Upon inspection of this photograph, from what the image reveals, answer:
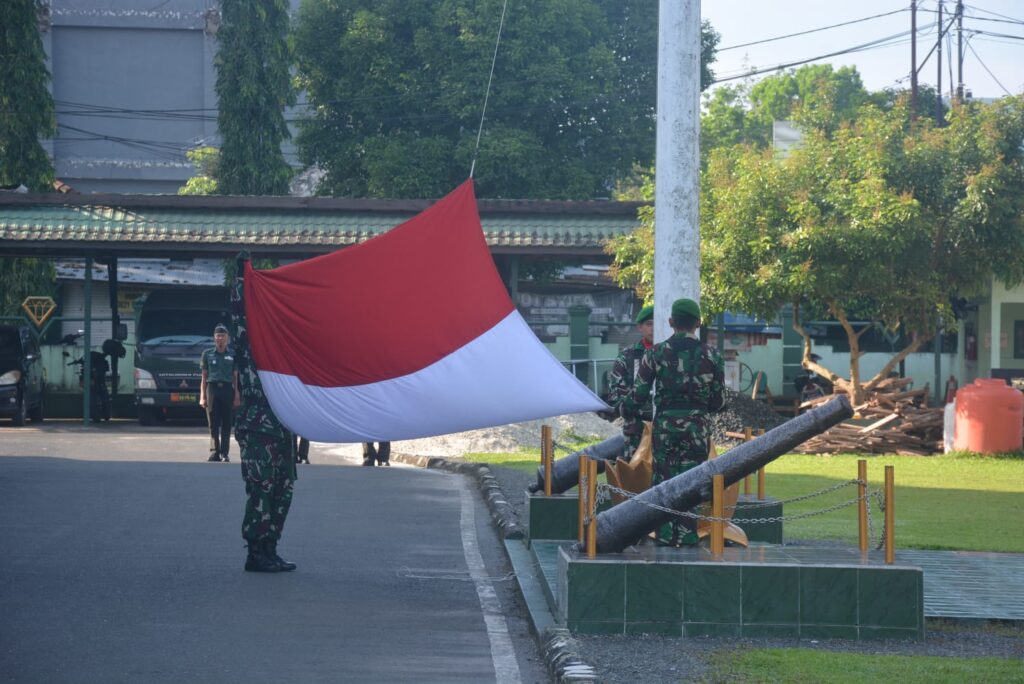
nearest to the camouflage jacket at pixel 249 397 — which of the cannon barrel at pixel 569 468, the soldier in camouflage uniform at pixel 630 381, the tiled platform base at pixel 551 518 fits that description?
the tiled platform base at pixel 551 518

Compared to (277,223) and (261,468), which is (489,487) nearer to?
(261,468)

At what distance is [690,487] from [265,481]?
348 cm

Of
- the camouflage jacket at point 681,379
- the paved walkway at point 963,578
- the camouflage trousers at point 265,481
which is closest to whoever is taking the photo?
the paved walkway at point 963,578

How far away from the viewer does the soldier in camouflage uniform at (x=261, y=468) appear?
9.98 meters

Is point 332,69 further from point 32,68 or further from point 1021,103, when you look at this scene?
point 1021,103

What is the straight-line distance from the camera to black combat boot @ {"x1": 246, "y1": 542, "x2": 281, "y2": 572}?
32.8 ft

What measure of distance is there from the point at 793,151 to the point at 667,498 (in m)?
15.0

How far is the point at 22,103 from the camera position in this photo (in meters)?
34.8

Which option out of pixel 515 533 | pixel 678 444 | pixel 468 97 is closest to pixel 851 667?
pixel 678 444

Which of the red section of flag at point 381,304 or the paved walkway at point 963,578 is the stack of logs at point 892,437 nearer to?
the paved walkway at point 963,578

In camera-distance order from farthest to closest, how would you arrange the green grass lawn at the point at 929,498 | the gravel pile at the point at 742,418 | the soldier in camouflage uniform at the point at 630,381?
the gravel pile at the point at 742,418 < the green grass lawn at the point at 929,498 < the soldier in camouflage uniform at the point at 630,381

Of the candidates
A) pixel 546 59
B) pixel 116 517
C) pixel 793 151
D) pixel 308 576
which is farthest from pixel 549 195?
pixel 308 576

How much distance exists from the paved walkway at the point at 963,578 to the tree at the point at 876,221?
1020cm

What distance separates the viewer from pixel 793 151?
22.1m
